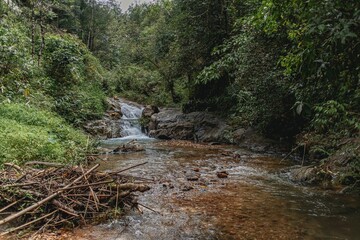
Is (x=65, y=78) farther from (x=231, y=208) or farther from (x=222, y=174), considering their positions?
(x=231, y=208)

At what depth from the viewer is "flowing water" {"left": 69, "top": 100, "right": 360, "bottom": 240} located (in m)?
4.46

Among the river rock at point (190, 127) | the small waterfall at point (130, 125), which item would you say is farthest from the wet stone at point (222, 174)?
the small waterfall at point (130, 125)

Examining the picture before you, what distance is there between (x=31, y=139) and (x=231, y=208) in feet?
16.0

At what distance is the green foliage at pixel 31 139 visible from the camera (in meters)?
6.75

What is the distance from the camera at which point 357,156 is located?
593cm

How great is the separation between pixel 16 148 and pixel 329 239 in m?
6.20

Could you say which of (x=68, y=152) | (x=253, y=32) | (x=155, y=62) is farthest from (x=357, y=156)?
(x=155, y=62)

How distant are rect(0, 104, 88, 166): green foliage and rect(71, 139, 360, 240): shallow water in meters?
1.31

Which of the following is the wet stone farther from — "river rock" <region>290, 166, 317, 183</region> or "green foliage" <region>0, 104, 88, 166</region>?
"green foliage" <region>0, 104, 88, 166</region>

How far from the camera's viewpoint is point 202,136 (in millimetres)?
15195

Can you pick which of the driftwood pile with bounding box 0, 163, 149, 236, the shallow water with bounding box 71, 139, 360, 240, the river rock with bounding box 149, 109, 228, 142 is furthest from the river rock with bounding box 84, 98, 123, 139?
the driftwood pile with bounding box 0, 163, 149, 236

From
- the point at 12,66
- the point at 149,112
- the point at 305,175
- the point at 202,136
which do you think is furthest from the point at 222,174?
the point at 149,112

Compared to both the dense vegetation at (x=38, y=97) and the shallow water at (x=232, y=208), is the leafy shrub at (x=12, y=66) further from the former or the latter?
the shallow water at (x=232, y=208)

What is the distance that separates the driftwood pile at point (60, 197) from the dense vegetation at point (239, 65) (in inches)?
121
